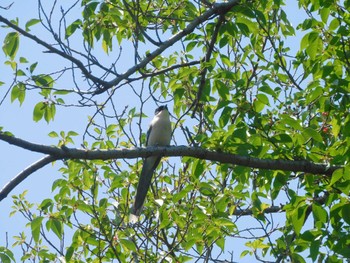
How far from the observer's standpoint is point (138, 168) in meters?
7.60

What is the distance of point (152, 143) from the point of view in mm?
8609

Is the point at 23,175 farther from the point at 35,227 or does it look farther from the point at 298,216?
the point at 298,216

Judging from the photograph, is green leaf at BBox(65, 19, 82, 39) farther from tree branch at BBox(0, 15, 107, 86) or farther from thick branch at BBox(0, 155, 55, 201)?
thick branch at BBox(0, 155, 55, 201)

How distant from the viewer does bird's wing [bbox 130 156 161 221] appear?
23.0 ft

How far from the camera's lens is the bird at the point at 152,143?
703 cm

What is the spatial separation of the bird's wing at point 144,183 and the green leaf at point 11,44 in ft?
6.80

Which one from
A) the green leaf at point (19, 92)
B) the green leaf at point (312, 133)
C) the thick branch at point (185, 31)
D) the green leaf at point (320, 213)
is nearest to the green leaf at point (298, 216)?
the green leaf at point (320, 213)

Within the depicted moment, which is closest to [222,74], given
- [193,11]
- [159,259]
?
[193,11]

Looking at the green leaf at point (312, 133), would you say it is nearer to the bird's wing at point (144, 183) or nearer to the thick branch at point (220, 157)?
the thick branch at point (220, 157)

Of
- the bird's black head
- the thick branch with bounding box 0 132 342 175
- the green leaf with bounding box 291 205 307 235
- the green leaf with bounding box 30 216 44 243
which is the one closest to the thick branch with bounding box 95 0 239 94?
the thick branch with bounding box 0 132 342 175

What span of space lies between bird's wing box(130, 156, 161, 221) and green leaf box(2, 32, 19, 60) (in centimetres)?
207

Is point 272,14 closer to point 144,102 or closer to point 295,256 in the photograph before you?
point 144,102

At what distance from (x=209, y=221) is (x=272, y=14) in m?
3.10

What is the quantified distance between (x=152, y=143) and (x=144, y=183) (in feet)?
4.94
